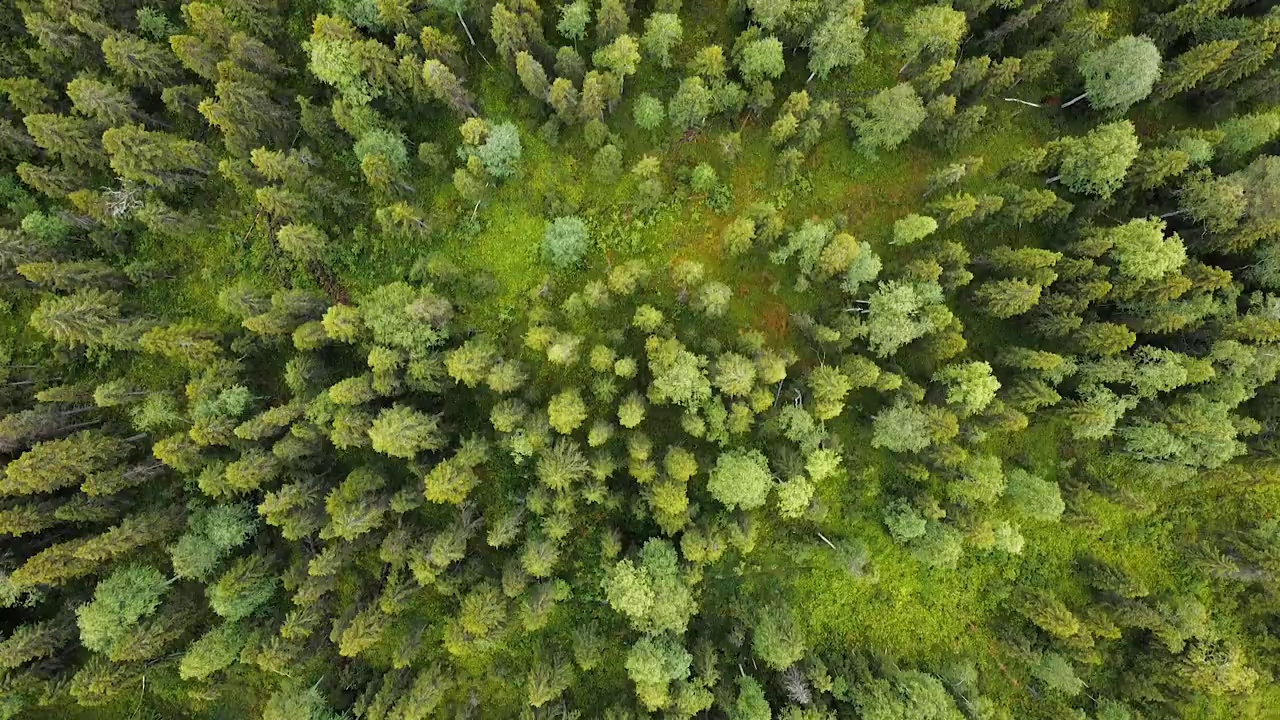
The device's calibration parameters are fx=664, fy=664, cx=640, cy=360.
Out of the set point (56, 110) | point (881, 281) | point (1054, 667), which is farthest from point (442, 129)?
point (1054, 667)

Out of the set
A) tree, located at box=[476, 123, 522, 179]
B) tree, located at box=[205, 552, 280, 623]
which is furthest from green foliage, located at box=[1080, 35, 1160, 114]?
tree, located at box=[205, 552, 280, 623]

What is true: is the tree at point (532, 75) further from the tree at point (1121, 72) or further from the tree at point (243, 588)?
the tree at point (1121, 72)

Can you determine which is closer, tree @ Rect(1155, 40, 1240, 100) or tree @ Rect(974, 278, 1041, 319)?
tree @ Rect(974, 278, 1041, 319)

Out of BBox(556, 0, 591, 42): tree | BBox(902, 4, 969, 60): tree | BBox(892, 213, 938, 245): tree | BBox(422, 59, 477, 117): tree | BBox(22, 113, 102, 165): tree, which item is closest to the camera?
BBox(22, 113, 102, 165): tree

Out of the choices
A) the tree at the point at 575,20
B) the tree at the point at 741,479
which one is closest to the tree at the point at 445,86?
the tree at the point at 575,20

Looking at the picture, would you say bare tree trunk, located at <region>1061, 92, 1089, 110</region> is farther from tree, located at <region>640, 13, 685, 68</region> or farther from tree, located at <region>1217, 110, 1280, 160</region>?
tree, located at <region>640, 13, 685, 68</region>

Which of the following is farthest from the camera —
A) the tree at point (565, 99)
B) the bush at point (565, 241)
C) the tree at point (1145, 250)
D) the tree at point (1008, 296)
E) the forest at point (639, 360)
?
the bush at point (565, 241)
